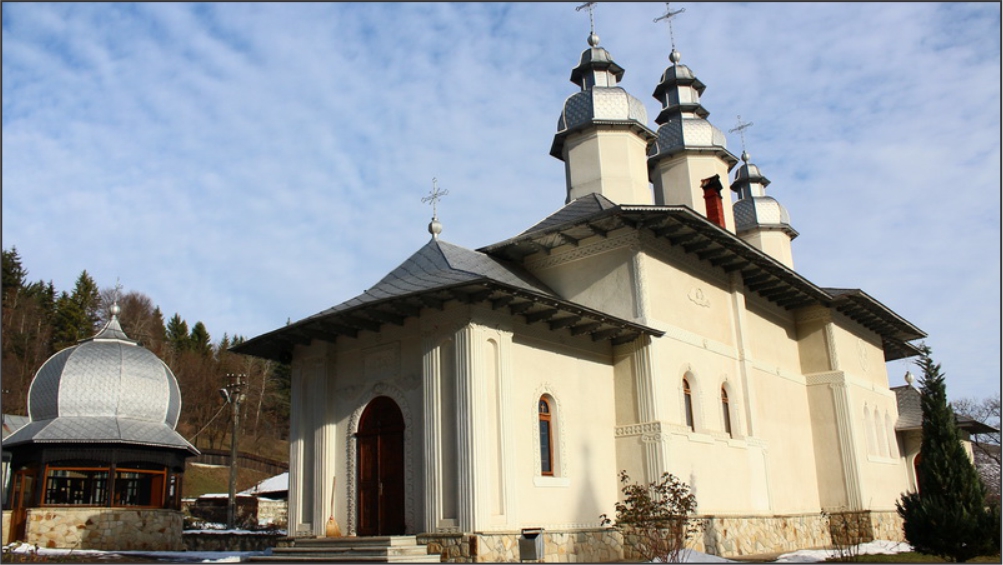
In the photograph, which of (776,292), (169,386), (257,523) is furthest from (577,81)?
(257,523)

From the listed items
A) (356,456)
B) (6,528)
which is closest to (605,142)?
(356,456)

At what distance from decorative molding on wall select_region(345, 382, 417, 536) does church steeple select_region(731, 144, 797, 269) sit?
55.4 ft

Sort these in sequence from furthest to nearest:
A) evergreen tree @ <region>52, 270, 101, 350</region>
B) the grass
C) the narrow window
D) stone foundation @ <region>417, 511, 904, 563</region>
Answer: evergreen tree @ <region>52, 270, 101, 350</region> → the grass → the narrow window → stone foundation @ <region>417, 511, 904, 563</region>

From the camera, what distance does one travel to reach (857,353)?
75.6ft

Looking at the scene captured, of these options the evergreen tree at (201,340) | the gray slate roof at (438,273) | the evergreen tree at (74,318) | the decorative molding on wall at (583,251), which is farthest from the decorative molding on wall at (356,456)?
the evergreen tree at (201,340)

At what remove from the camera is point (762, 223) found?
1102 inches

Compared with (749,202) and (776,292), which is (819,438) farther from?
(749,202)

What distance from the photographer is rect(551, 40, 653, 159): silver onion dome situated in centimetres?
2020

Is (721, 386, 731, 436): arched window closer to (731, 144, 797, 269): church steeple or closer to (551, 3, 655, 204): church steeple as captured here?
(551, 3, 655, 204): church steeple

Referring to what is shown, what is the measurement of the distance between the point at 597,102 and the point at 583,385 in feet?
26.8

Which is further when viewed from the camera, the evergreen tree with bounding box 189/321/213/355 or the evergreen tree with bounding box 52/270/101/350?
the evergreen tree with bounding box 189/321/213/355

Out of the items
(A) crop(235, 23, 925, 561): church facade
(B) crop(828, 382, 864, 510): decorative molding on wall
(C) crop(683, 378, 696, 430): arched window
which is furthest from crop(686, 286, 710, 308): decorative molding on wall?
(B) crop(828, 382, 864, 510): decorative molding on wall

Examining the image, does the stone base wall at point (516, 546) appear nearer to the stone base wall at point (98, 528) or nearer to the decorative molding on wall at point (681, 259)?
the decorative molding on wall at point (681, 259)

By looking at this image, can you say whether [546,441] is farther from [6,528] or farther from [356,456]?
[6,528]
